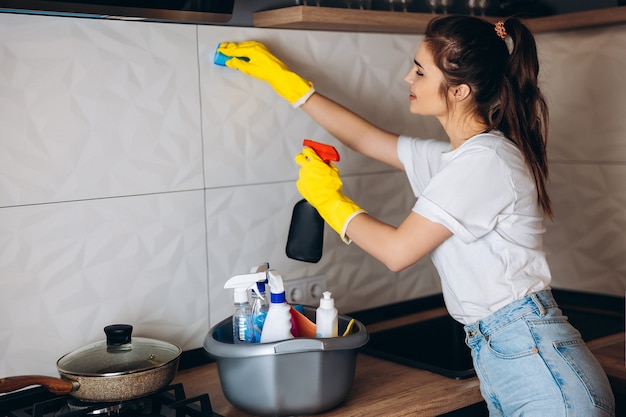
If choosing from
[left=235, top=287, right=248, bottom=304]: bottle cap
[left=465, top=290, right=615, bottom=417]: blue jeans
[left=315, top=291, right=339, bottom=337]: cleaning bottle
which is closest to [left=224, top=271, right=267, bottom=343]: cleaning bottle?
[left=235, top=287, right=248, bottom=304]: bottle cap

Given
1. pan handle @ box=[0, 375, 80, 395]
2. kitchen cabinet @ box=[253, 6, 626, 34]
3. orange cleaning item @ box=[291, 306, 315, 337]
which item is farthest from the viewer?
kitchen cabinet @ box=[253, 6, 626, 34]

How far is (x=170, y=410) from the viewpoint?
1562 mm

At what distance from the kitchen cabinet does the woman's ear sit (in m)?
0.31

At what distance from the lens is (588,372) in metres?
1.52

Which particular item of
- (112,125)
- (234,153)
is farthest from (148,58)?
(234,153)

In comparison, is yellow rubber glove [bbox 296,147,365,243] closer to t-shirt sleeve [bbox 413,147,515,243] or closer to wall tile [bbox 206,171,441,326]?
t-shirt sleeve [bbox 413,147,515,243]

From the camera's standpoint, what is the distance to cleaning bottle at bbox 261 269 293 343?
1.51 meters

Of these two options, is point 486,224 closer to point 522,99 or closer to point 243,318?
point 522,99

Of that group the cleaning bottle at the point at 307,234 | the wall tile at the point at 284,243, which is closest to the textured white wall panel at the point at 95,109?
the wall tile at the point at 284,243

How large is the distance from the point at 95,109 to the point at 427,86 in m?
0.67

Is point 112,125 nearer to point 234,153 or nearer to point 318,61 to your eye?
point 234,153

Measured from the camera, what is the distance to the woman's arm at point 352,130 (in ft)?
6.15

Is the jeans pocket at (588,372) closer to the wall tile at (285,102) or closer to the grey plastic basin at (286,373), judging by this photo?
the grey plastic basin at (286,373)

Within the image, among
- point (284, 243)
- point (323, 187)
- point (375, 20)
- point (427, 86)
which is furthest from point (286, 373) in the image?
point (375, 20)
